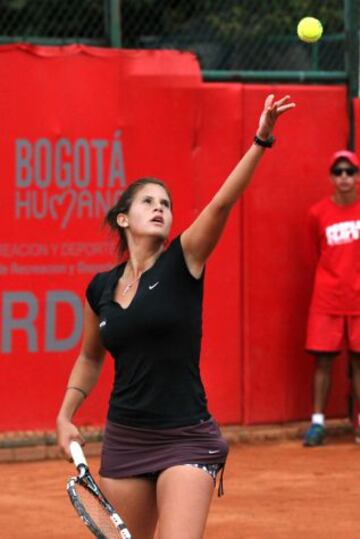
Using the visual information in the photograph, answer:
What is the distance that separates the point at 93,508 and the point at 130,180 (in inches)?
203

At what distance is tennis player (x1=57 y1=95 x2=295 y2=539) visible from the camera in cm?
466

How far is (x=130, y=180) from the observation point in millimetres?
9594

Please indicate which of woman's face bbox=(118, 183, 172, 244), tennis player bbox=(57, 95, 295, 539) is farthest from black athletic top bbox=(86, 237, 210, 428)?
woman's face bbox=(118, 183, 172, 244)

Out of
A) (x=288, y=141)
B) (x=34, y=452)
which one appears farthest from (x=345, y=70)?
(x=34, y=452)

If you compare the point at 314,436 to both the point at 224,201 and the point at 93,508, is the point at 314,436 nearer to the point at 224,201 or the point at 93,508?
the point at 93,508

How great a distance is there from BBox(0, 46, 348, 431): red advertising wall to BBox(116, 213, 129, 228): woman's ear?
4277 mm

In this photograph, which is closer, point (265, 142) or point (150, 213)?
point (265, 142)

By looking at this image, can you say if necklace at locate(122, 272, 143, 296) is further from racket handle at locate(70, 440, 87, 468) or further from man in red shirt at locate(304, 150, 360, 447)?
man in red shirt at locate(304, 150, 360, 447)

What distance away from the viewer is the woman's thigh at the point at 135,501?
15.6ft

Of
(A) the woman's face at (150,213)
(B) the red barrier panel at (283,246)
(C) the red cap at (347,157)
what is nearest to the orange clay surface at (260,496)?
(B) the red barrier panel at (283,246)

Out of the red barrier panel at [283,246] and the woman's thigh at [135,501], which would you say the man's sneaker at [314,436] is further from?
the woman's thigh at [135,501]

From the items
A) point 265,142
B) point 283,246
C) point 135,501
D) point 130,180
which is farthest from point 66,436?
point 283,246

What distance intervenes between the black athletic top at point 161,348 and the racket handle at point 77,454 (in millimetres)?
168

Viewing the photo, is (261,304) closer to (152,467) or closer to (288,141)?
(288,141)
